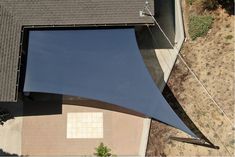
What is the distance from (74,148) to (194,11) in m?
11.1

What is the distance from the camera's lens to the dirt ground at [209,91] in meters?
21.6

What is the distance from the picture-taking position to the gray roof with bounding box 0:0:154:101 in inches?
800

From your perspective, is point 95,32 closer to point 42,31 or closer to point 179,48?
point 42,31

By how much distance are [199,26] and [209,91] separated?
3988 millimetres

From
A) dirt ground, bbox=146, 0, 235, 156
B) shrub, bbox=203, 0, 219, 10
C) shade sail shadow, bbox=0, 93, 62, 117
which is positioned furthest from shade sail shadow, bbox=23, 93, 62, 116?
shrub, bbox=203, 0, 219, 10

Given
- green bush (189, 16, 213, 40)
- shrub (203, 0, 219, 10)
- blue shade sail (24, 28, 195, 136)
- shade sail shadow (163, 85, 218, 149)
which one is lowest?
shade sail shadow (163, 85, 218, 149)

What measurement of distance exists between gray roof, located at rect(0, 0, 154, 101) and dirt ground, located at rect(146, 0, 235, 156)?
4.31m

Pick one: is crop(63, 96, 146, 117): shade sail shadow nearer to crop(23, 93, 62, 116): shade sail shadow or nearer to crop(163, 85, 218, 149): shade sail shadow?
crop(23, 93, 62, 116): shade sail shadow

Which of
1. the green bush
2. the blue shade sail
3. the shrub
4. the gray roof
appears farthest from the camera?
the green bush

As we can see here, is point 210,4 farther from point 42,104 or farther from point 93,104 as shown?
point 42,104

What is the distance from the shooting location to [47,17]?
20.6 meters

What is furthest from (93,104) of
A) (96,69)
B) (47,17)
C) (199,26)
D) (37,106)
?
(199,26)

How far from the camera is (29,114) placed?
23.7m

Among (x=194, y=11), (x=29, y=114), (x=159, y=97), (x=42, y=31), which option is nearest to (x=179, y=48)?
(x=194, y=11)
